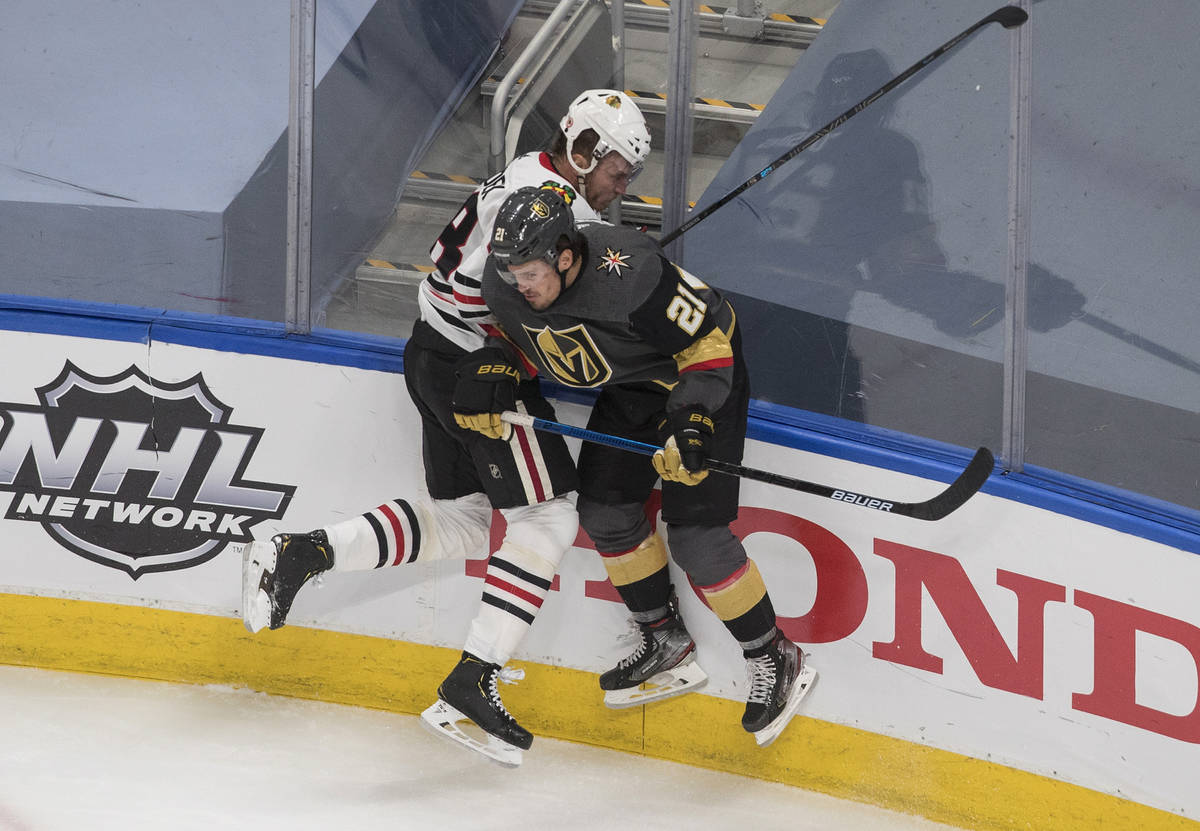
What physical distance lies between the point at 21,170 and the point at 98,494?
857mm

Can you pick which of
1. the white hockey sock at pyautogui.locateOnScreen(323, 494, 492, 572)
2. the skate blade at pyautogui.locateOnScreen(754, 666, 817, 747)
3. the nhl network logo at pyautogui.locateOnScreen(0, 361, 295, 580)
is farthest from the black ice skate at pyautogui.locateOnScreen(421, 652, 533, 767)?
the nhl network logo at pyautogui.locateOnScreen(0, 361, 295, 580)

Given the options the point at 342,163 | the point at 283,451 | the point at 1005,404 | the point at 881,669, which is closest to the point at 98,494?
the point at 283,451

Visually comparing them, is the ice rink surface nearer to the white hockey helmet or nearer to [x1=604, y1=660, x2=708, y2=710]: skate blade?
[x1=604, y1=660, x2=708, y2=710]: skate blade

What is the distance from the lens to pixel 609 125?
8.55ft

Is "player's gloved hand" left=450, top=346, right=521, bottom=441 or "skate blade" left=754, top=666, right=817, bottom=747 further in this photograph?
"skate blade" left=754, top=666, right=817, bottom=747

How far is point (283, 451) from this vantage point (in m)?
3.18

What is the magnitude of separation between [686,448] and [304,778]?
4.16 ft

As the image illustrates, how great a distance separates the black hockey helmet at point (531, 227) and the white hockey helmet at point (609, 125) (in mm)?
234

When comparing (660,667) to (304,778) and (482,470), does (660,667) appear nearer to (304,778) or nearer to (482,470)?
(482,470)

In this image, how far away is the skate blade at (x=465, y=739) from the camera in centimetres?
268

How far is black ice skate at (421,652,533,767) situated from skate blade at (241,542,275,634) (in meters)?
0.43

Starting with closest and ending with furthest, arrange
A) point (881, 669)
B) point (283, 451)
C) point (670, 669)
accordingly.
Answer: point (881, 669) → point (670, 669) → point (283, 451)

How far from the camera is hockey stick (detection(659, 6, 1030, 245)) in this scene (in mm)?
2525

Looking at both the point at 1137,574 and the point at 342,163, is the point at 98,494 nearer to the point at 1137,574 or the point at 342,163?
the point at 342,163
